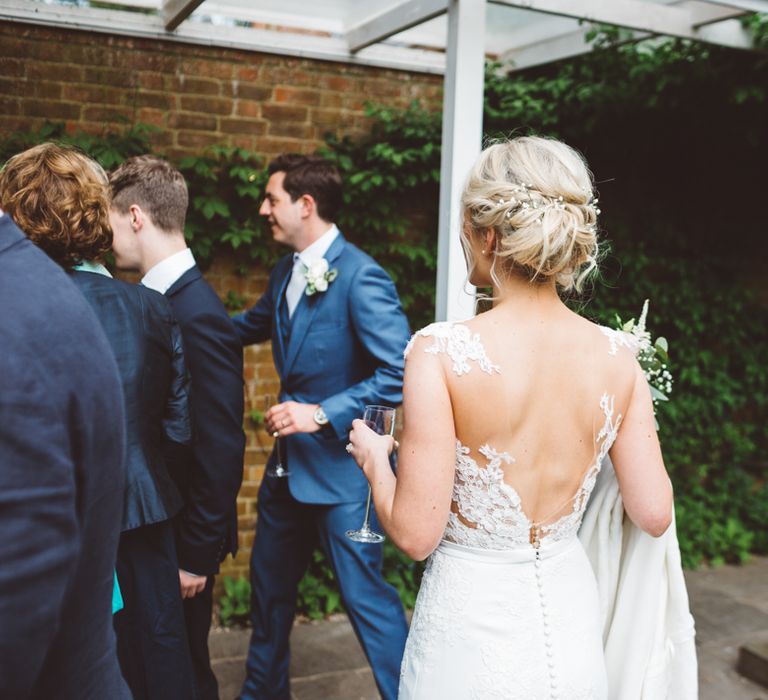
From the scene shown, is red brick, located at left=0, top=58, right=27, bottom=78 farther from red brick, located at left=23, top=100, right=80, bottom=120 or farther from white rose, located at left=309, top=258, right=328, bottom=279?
white rose, located at left=309, top=258, right=328, bottom=279

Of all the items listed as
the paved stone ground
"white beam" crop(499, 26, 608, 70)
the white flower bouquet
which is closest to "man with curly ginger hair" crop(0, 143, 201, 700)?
the white flower bouquet

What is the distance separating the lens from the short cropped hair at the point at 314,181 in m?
3.19

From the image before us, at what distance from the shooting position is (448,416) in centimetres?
171

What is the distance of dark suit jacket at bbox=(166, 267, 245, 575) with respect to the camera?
245 centimetres

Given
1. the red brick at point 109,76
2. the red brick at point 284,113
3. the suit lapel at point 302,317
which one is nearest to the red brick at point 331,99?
the red brick at point 284,113

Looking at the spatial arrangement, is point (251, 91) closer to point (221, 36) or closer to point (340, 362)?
point (221, 36)

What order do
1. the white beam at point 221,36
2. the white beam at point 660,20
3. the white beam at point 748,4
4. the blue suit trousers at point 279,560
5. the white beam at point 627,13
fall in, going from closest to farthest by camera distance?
the blue suit trousers at point 279,560, the white beam at point 748,4, the white beam at point 627,13, the white beam at point 660,20, the white beam at point 221,36

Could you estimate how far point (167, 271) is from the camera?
2.55m

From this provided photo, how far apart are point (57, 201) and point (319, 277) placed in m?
1.22

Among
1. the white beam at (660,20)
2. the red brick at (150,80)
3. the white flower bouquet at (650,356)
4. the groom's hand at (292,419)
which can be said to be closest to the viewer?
the white flower bouquet at (650,356)

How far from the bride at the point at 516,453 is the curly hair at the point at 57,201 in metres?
0.84

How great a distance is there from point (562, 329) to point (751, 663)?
2.93m

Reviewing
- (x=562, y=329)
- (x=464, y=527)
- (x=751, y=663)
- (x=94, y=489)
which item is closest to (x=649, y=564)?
(x=464, y=527)

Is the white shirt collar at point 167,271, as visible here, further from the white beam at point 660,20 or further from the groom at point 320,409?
the white beam at point 660,20
